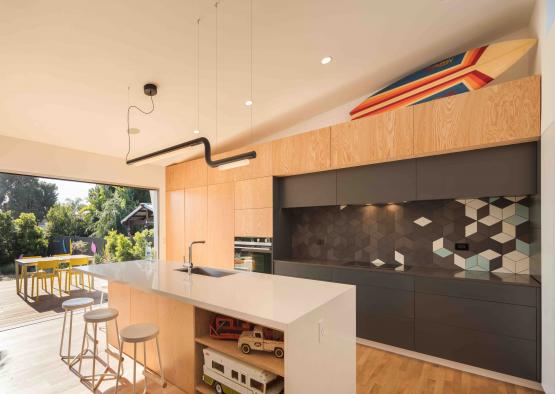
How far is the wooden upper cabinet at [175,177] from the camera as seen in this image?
5.16 m

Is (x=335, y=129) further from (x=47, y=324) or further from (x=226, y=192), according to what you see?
(x=47, y=324)

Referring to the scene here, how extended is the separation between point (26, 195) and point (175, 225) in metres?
2.18

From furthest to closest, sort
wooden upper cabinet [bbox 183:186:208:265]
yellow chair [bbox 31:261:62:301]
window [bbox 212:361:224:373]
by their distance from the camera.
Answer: wooden upper cabinet [bbox 183:186:208:265] → yellow chair [bbox 31:261:62:301] → window [bbox 212:361:224:373]

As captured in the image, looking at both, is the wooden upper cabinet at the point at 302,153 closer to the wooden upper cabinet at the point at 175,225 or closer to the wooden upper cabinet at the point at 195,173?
the wooden upper cabinet at the point at 195,173

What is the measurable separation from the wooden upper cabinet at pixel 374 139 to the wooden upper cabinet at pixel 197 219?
2483mm

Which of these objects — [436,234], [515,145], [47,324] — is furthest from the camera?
[47,324]

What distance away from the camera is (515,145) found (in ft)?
7.73

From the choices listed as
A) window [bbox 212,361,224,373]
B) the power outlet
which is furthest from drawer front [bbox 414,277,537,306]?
window [bbox 212,361,224,373]

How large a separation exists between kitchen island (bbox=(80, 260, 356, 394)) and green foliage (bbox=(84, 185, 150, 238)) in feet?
8.62

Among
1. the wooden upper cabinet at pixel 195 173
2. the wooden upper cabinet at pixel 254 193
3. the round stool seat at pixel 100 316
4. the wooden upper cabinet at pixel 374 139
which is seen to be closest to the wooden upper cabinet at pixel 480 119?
the wooden upper cabinet at pixel 374 139

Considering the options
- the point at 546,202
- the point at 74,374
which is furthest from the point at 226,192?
the point at 546,202

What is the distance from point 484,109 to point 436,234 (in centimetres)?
133

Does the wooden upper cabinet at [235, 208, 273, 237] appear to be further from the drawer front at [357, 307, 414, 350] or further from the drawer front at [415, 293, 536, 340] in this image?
the drawer front at [415, 293, 536, 340]

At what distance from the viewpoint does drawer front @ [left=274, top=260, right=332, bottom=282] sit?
3285 mm
